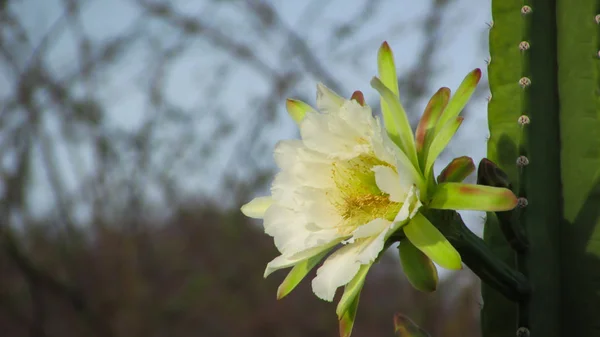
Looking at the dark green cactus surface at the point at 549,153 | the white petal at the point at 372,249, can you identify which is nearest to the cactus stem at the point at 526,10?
the dark green cactus surface at the point at 549,153

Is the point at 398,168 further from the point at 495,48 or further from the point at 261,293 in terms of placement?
the point at 261,293

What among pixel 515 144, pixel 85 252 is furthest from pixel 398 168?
pixel 85 252

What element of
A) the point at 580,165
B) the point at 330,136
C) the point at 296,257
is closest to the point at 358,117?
the point at 330,136

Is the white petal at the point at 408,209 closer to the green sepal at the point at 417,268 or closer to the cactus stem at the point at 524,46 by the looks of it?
the green sepal at the point at 417,268

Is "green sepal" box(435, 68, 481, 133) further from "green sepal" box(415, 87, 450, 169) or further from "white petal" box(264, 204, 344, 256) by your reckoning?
"white petal" box(264, 204, 344, 256)

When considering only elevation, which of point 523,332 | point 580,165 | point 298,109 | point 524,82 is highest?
point 298,109

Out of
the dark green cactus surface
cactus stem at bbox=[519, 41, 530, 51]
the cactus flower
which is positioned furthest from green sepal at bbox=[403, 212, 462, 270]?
cactus stem at bbox=[519, 41, 530, 51]

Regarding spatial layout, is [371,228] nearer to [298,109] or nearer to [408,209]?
[408,209]
